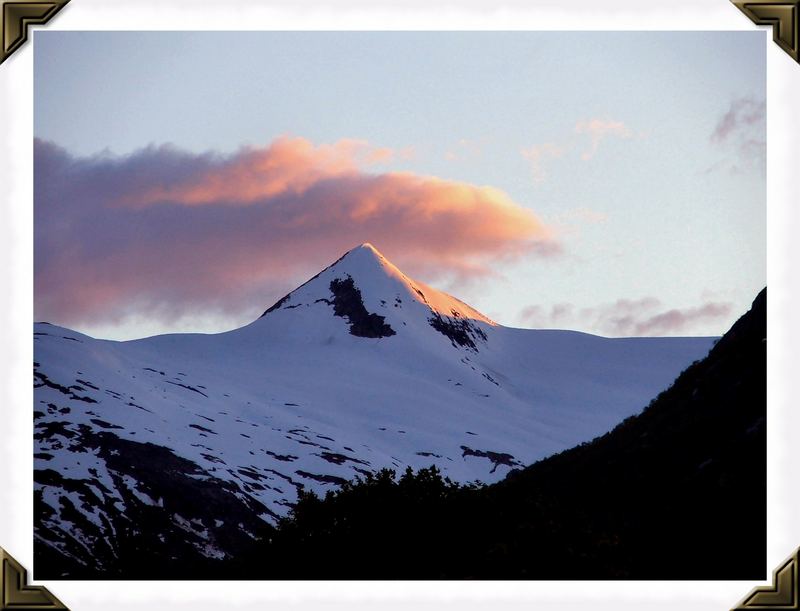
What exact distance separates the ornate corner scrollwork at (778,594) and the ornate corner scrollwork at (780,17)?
12.2 meters

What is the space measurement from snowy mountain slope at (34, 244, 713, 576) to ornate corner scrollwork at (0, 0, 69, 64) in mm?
27248

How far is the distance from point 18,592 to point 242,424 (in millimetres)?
96312

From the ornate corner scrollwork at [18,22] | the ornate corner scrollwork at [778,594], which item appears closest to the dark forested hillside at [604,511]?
the ornate corner scrollwork at [778,594]

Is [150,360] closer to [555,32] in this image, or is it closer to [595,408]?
[595,408]

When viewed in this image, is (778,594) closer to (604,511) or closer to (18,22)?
(604,511)

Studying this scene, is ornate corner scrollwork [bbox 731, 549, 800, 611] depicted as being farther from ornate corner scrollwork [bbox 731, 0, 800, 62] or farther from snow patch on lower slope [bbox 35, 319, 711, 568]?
snow patch on lower slope [bbox 35, 319, 711, 568]

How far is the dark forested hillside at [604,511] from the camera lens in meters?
24.7

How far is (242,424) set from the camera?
119 meters

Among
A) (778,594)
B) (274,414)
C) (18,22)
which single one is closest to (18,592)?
(18,22)

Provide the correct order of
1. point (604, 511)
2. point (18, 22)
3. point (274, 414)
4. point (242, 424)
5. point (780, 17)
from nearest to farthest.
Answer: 1. point (18, 22)
2. point (780, 17)
3. point (604, 511)
4. point (242, 424)
5. point (274, 414)

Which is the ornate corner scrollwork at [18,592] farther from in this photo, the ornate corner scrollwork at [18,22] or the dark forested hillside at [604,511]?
the ornate corner scrollwork at [18,22]

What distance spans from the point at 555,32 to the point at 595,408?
164 meters

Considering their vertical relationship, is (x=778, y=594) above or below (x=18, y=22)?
below

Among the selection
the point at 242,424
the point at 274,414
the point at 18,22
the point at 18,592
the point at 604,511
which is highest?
the point at 18,22
